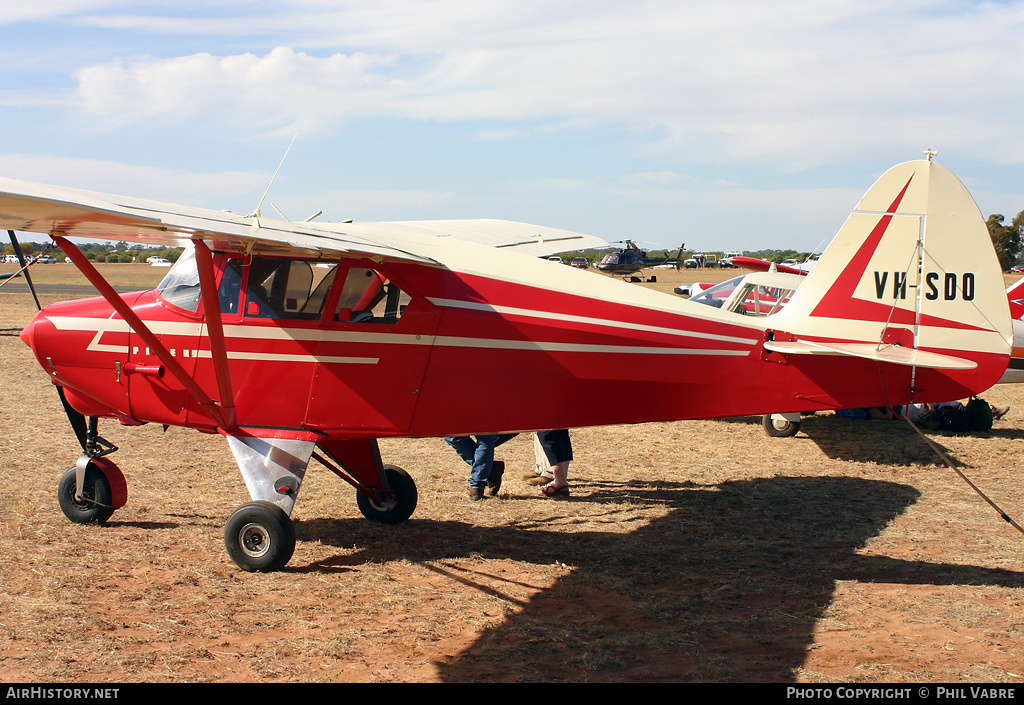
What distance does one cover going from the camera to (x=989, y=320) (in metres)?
5.98

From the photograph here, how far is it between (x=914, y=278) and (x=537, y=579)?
143 inches

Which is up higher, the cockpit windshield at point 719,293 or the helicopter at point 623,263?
the helicopter at point 623,263

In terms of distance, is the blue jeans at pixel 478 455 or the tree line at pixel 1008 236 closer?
the blue jeans at pixel 478 455

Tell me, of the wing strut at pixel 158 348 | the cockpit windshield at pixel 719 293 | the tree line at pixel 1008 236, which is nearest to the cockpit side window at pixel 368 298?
the wing strut at pixel 158 348

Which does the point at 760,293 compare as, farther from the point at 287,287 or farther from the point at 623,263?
the point at 623,263

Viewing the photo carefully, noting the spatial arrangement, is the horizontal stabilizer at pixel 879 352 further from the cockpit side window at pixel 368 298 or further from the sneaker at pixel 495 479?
the sneaker at pixel 495 479

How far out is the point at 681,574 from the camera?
622cm

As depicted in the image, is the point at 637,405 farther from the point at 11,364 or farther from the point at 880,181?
the point at 11,364

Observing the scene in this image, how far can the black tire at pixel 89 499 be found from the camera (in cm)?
693

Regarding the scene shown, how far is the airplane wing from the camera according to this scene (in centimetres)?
454

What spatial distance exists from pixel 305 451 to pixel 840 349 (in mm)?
4065

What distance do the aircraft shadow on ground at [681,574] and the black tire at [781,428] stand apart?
103 inches

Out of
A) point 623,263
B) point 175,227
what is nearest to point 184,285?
point 175,227

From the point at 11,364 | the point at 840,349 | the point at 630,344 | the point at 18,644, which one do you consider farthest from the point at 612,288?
the point at 11,364
